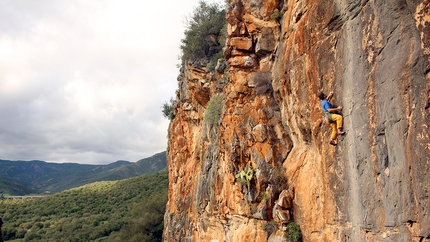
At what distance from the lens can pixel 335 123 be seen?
31.1 ft

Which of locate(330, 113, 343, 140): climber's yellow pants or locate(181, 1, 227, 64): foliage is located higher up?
locate(181, 1, 227, 64): foliage

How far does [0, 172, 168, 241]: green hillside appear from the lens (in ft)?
146

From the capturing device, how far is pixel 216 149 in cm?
1883

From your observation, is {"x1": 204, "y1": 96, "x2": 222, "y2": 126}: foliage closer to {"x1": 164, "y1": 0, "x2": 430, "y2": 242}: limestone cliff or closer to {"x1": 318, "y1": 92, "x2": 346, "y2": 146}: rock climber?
{"x1": 164, "y1": 0, "x2": 430, "y2": 242}: limestone cliff

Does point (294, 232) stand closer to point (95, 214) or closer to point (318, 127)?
point (318, 127)

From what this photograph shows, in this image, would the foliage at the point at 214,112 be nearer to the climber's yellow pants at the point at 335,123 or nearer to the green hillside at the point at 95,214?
the climber's yellow pants at the point at 335,123

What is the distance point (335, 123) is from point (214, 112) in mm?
10669

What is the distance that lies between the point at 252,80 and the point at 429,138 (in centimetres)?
966

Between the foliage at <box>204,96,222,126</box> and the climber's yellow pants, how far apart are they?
31.2ft

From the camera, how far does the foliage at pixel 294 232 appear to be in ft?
38.3

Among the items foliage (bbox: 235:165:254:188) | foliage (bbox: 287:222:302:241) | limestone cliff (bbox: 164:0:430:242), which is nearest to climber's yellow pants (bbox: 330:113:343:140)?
limestone cliff (bbox: 164:0:430:242)

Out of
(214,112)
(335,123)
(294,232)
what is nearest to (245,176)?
(294,232)

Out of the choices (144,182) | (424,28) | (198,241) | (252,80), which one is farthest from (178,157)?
(144,182)

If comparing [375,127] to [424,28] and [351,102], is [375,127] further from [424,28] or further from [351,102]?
[424,28]
